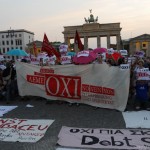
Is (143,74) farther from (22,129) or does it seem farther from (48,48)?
(48,48)

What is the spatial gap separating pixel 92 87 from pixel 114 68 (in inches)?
39.5

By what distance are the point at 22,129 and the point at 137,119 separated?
313 cm

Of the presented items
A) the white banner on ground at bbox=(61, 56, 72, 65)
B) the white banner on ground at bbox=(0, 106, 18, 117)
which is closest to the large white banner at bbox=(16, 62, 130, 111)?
the white banner on ground at bbox=(61, 56, 72, 65)

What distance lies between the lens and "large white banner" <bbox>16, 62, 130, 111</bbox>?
35.1ft

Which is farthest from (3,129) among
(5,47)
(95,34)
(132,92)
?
(5,47)

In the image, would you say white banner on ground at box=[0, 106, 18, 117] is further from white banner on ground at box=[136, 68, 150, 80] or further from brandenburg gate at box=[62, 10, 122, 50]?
brandenburg gate at box=[62, 10, 122, 50]

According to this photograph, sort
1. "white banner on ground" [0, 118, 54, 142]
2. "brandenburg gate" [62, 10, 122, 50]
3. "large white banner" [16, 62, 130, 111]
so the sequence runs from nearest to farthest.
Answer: "white banner on ground" [0, 118, 54, 142]
"large white banner" [16, 62, 130, 111]
"brandenburg gate" [62, 10, 122, 50]

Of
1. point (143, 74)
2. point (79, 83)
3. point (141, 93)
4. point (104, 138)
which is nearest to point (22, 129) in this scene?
point (104, 138)

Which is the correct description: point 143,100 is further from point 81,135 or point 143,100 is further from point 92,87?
point 81,135

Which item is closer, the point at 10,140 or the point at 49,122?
the point at 10,140

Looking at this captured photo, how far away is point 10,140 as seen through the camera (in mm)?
7234

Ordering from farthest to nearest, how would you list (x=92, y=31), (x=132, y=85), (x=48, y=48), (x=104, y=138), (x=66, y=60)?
(x=92, y=31) → (x=48, y=48) → (x=66, y=60) → (x=132, y=85) → (x=104, y=138)

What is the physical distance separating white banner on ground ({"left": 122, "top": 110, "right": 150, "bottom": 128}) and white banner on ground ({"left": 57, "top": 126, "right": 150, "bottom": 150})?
0.50m

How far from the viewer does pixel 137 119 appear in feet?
29.4
